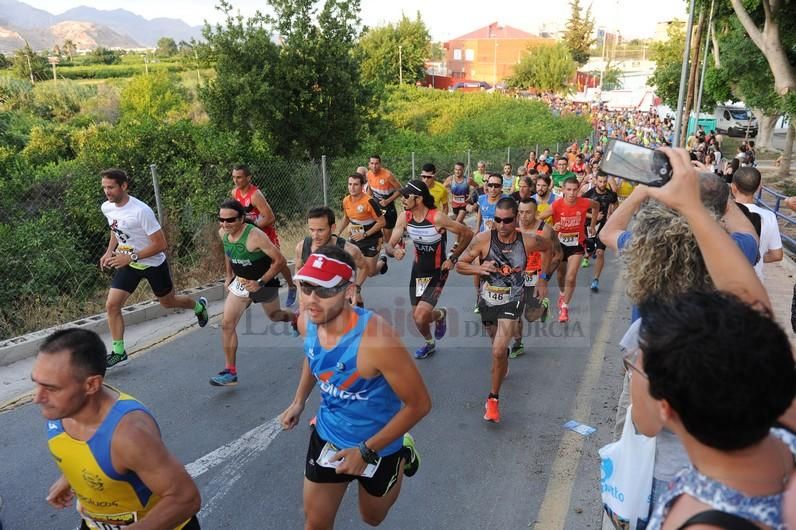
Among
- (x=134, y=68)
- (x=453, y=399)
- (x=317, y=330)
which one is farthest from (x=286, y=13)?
(x=134, y=68)

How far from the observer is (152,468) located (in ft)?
7.19

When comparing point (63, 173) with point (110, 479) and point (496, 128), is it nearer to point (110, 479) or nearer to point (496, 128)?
point (110, 479)

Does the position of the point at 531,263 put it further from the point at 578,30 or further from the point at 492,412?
the point at 578,30

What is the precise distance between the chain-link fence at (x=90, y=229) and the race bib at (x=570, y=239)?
16.2 feet

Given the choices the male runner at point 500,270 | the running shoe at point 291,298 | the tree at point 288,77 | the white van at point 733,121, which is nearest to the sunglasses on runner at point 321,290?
the male runner at point 500,270

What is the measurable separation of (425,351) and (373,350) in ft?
12.6

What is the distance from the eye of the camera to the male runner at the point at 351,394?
2.71 meters

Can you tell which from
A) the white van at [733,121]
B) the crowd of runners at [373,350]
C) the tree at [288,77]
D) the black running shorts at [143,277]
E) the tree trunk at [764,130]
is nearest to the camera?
the crowd of runners at [373,350]

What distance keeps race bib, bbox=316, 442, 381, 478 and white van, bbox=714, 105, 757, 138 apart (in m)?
52.0

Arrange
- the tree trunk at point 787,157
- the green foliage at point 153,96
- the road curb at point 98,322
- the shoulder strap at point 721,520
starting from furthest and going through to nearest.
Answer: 1. the green foliage at point 153,96
2. the tree trunk at point 787,157
3. the road curb at point 98,322
4. the shoulder strap at point 721,520

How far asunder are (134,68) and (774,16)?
7242 centimetres

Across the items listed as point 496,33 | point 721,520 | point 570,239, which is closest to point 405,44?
point 496,33

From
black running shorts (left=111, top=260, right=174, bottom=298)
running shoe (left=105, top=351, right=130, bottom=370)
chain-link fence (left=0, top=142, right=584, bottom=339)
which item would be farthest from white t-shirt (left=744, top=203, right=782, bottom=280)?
chain-link fence (left=0, top=142, right=584, bottom=339)

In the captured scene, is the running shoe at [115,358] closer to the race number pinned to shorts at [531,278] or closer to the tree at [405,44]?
the race number pinned to shorts at [531,278]
